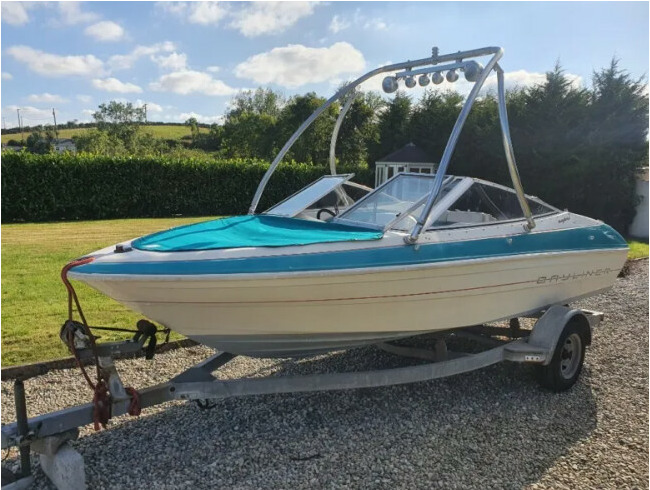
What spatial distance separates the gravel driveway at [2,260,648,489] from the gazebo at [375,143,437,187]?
1675 cm

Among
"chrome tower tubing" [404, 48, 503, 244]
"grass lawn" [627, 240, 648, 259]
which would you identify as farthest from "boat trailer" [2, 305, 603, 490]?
"grass lawn" [627, 240, 648, 259]

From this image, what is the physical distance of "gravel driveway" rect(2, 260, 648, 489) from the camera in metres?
3.00

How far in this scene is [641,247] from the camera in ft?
42.7

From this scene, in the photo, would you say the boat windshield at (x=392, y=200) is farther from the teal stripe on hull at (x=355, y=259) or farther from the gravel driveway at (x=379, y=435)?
the gravel driveway at (x=379, y=435)

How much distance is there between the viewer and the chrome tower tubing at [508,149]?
12.2 feet

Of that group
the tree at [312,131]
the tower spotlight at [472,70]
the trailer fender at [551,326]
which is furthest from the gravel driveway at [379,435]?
the tree at [312,131]

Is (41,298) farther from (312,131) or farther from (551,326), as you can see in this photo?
(312,131)

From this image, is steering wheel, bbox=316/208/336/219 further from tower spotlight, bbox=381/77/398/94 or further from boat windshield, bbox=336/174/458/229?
tower spotlight, bbox=381/77/398/94

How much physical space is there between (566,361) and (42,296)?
5848 mm

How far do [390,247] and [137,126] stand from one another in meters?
65.2

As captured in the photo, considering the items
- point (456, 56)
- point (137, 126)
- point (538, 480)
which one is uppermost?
point (137, 126)

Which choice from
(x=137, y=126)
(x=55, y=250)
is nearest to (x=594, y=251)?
(x=55, y=250)

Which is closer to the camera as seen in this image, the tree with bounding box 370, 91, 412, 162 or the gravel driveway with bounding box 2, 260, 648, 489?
the gravel driveway with bounding box 2, 260, 648, 489

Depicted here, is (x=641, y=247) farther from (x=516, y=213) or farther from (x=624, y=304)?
(x=516, y=213)
